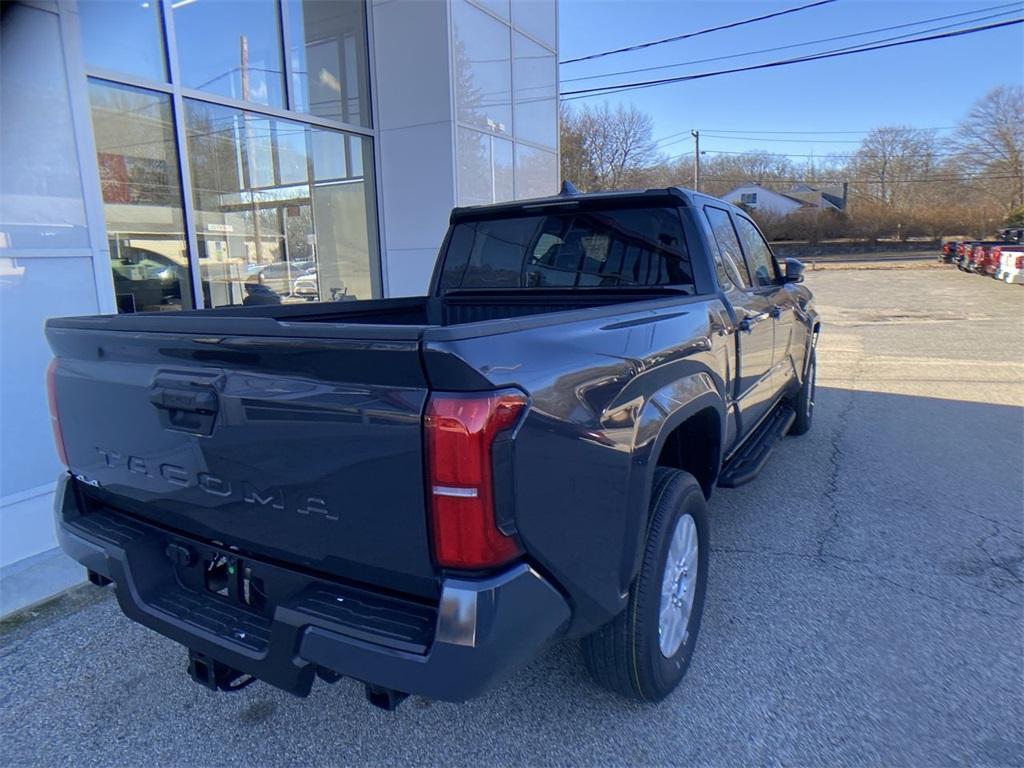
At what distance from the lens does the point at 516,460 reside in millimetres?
1606

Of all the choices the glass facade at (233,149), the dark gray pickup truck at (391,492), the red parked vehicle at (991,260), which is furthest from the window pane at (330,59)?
the red parked vehicle at (991,260)

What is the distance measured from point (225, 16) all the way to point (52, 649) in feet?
21.0

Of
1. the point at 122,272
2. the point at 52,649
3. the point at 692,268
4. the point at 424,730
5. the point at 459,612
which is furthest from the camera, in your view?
the point at 122,272

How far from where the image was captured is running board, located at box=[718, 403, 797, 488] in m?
3.57

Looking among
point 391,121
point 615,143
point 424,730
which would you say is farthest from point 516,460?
point 615,143

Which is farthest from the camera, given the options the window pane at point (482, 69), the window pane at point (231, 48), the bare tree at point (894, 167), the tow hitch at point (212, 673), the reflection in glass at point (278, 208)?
the bare tree at point (894, 167)

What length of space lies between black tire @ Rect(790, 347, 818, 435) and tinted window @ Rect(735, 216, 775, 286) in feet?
4.55

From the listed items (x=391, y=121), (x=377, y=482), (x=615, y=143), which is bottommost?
(x=377, y=482)

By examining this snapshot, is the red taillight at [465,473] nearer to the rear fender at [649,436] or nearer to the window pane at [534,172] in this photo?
the rear fender at [649,436]

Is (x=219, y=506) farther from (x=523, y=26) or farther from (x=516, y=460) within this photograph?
(x=523, y=26)

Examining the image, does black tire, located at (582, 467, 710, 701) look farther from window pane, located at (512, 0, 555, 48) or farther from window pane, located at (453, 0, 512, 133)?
window pane, located at (512, 0, 555, 48)

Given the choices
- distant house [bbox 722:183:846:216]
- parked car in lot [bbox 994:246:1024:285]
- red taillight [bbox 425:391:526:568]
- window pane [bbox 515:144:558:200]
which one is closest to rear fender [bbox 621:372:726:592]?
red taillight [bbox 425:391:526:568]

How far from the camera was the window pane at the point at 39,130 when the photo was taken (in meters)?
4.04

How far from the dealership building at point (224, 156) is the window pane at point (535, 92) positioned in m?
0.05
